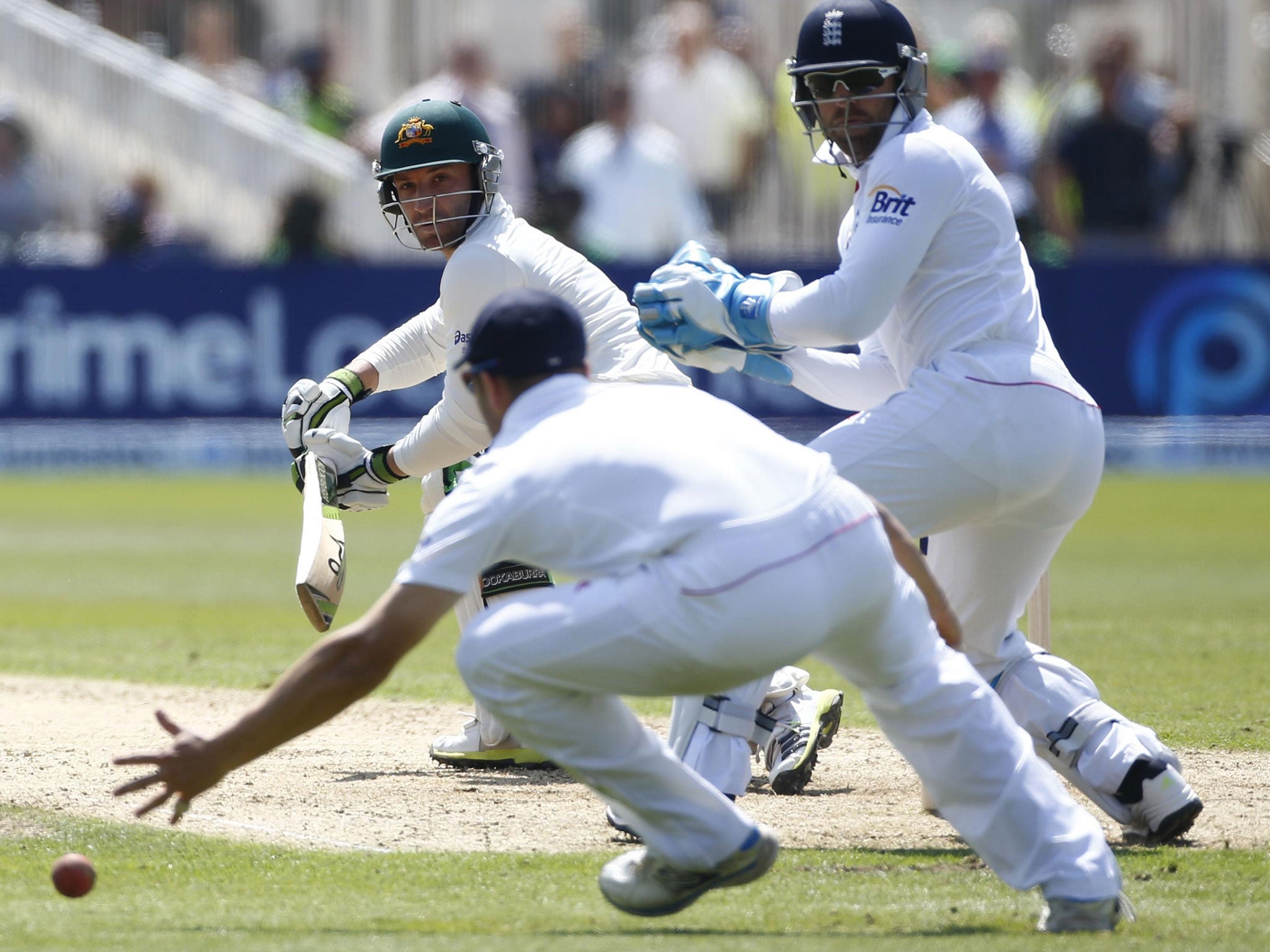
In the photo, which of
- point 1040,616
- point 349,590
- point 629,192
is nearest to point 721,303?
point 1040,616

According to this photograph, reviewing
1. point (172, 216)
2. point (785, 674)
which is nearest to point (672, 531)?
point (785, 674)

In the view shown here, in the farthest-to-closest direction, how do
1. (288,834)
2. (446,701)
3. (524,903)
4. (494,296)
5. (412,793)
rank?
(446,701), (412,793), (494,296), (288,834), (524,903)

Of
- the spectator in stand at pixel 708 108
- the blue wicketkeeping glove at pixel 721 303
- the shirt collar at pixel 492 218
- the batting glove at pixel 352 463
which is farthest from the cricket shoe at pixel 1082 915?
the spectator in stand at pixel 708 108

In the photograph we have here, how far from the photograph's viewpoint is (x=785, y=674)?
6.23m

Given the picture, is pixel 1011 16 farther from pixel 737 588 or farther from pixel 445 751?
pixel 737 588

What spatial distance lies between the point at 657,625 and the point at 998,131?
14.2 meters

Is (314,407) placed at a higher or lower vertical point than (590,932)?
higher

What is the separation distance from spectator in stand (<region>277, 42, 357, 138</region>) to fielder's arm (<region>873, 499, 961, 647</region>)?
16036 millimetres

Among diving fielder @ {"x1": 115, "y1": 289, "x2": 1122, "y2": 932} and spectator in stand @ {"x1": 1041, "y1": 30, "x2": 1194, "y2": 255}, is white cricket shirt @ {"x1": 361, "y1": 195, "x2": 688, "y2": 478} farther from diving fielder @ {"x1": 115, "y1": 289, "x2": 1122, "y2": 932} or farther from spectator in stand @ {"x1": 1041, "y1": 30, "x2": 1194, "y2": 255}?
spectator in stand @ {"x1": 1041, "y1": 30, "x2": 1194, "y2": 255}

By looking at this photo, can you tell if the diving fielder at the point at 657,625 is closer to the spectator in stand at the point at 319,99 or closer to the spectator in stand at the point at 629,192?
the spectator in stand at the point at 629,192

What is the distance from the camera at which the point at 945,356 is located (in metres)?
5.23

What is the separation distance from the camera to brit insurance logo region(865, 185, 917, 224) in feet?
16.8

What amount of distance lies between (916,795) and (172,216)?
587 inches

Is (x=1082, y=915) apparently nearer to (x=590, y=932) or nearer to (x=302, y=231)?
(x=590, y=932)
